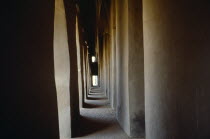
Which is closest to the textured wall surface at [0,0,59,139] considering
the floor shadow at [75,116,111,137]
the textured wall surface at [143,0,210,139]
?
the textured wall surface at [143,0,210,139]

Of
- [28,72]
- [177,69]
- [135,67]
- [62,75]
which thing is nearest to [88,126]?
[62,75]

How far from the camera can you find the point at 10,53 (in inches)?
88.3

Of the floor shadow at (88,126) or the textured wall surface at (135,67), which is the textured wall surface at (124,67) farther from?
the floor shadow at (88,126)

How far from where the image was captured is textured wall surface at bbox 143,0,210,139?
101 inches

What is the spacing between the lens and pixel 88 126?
27.1ft

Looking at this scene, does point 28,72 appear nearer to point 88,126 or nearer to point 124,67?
point 124,67

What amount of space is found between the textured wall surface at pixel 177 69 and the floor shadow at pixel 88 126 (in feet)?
10.3

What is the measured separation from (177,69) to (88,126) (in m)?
5.53

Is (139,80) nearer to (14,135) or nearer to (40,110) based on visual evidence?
(40,110)

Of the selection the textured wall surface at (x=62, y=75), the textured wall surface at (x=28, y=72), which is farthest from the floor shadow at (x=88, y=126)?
the textured wall surface at (x=28, y=72)

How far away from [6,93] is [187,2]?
6.58ft

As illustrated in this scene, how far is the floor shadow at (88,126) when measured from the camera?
7340 millimetres

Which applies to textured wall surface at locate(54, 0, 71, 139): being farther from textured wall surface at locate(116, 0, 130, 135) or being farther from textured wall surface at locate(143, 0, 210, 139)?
textured wall surface at locate(143, 0, 210, 139)

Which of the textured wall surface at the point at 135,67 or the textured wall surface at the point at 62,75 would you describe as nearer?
the textured wall surface at the point at 135,67
